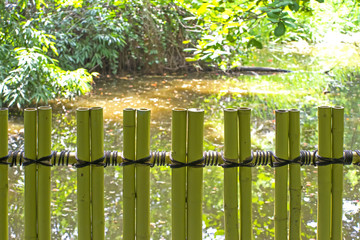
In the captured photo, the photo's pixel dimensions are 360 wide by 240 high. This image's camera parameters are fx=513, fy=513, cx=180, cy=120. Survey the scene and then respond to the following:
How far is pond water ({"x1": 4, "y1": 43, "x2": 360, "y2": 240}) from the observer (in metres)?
4.51

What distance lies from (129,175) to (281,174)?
724 millimetres

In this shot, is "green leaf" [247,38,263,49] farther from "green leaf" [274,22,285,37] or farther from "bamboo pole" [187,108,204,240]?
"bamboo pole" [187,108,204,240]

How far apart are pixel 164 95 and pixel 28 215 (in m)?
8.16

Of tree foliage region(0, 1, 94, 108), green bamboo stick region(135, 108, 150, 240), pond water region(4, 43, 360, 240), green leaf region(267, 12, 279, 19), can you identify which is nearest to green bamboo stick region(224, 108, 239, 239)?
green bamboo stick region(135, 108, 150, 240)

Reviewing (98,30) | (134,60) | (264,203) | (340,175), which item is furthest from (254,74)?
(340,175)

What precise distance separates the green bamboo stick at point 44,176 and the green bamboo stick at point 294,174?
1.13m

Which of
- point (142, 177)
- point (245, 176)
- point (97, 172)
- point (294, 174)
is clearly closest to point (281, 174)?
point (294, 174)

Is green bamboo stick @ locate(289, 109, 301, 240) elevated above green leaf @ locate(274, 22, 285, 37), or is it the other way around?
green leaf @ locate(274, 22, 285, 37)

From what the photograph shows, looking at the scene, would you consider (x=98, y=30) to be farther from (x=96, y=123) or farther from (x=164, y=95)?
(x=96, y=123)

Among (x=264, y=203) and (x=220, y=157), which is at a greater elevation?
(x=220, y=157)

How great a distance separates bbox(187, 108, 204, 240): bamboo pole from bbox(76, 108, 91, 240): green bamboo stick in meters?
0.47

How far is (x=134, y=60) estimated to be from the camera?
13688 millimetres

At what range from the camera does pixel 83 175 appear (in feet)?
7.91

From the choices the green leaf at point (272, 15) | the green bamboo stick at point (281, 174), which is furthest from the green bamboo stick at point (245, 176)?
the green leaf at point (272, 15)
